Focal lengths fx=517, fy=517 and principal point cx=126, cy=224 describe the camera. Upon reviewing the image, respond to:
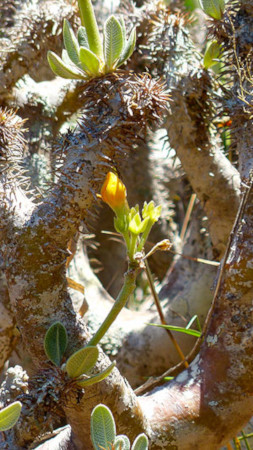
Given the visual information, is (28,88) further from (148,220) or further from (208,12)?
(148,220)

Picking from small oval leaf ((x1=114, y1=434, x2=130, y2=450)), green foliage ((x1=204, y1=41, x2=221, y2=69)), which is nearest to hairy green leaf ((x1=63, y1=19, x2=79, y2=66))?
green foliage ((x1=204, y1=41, x2=221, y2=69))

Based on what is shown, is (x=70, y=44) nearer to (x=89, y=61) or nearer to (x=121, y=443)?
(x=89, y=61)

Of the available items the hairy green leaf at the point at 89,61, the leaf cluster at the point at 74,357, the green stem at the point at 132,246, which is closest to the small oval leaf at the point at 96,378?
the leaf cluster at the point at 74,357

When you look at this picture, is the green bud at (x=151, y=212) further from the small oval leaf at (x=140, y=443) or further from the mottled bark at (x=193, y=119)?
the mottled bark at (x=193, y=119)

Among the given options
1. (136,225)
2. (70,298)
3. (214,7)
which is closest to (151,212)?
(136,225)

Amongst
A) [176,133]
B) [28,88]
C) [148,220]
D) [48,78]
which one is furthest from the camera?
[48,78]

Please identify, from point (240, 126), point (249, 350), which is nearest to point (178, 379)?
point (249, 350)

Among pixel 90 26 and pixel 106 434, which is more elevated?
pixel 90 26
